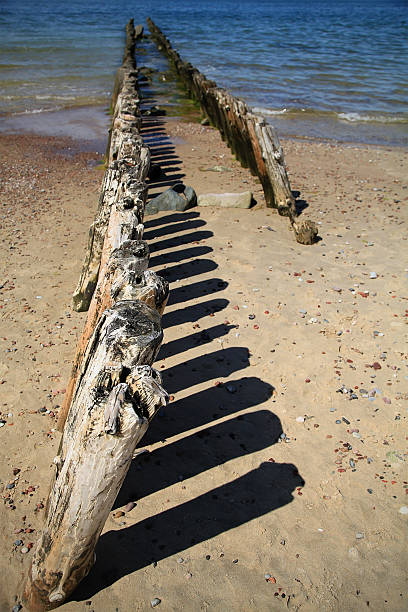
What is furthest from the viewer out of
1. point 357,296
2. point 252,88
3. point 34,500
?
point 252,88

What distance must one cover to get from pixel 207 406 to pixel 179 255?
10.5 ft

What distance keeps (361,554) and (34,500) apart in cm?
236

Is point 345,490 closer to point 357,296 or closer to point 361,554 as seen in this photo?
point 361,554

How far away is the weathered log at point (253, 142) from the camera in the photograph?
8930mm

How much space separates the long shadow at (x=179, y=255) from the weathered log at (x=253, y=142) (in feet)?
6.29

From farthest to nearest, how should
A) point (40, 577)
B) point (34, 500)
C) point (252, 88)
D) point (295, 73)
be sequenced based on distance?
point (295, 73), point (252, 88), point (34, 500), point (40, 577)


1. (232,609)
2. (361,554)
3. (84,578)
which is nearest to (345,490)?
(361,554)

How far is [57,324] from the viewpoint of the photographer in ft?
19.5

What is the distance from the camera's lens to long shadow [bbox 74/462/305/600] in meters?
3.45

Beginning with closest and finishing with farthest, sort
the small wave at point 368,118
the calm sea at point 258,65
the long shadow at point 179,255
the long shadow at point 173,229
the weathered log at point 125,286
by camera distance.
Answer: the weathered log at point 125,286 → the long shadow at point 179,255 → the long shadow at point 173,229 → the small wave at point 368,118 → the calm sea at point 258,65

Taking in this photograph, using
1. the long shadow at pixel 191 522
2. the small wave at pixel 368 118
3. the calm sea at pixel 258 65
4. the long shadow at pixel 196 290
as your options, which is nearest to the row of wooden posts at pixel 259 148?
the long shadow at pixel 196 290

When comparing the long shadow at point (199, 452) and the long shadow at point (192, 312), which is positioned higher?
the long shadow at point (199, 452)

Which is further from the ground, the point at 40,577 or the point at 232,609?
the point at 40,577

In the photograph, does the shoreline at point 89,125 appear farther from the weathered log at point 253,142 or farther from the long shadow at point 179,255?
the long shadow at point 179,255
